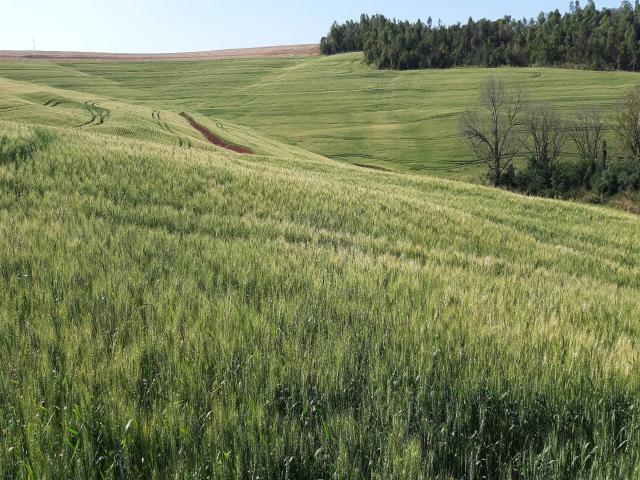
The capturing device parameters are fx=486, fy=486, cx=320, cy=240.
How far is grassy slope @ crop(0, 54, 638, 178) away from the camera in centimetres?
6272

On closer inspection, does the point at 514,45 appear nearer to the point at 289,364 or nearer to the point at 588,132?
the point at 588,132

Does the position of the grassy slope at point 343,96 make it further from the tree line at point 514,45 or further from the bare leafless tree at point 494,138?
the tree line at point 514,45

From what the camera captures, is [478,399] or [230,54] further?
[230,54]

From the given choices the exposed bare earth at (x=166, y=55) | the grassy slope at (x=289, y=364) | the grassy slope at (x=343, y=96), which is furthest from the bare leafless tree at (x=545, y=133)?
the exposed bare earth at (x=166, y=55)

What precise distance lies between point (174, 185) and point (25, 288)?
606 centimetres

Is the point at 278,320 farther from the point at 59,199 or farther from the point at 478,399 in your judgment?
the point at 59,199

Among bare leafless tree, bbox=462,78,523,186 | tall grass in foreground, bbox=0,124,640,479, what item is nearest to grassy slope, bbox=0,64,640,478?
tall grass in foreground, bbox=0,124,640,479

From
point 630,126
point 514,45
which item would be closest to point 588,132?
point 630,126

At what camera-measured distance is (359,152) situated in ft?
197

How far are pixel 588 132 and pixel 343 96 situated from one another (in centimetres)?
4071

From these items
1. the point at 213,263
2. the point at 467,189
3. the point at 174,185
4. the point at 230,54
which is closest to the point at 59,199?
the point at 174,185

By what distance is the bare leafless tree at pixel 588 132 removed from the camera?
5991 cm

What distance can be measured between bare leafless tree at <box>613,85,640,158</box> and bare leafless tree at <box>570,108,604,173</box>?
2295 millimetres

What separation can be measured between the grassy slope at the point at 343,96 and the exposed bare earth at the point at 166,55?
14.6 meters
